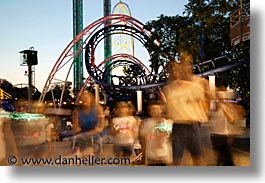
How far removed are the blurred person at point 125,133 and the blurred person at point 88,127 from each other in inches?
6.0

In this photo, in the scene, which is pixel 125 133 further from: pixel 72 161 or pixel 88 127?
pixel 72 161

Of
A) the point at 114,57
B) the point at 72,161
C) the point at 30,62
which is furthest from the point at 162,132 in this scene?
the point at 114,57

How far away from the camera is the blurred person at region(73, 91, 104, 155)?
162 inches

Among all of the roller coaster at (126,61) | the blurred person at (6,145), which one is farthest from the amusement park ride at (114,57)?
the blurred person at (6,145)

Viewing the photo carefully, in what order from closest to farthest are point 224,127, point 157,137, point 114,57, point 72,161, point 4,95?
1. point 157,137
2. point 72,161
3. point 224,127
4. point 4,95
5. point 114,57

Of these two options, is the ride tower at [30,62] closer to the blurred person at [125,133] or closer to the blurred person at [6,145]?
the blurred person at [6,145]

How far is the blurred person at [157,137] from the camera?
3912 mm

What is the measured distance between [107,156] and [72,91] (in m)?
3.35

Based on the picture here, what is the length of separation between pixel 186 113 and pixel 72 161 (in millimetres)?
1189

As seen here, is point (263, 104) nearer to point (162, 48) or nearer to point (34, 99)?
point (162, 48)

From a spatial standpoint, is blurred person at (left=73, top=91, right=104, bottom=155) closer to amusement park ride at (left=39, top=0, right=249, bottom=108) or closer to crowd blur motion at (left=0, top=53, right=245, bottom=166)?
crowd blur motion at (left=0, top=53, right=245, bottom=166)

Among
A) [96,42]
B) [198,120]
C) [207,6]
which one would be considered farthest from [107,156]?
[96,42]

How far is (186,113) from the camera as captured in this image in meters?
3.98

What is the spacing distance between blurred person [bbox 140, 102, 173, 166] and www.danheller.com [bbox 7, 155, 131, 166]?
380 mm
